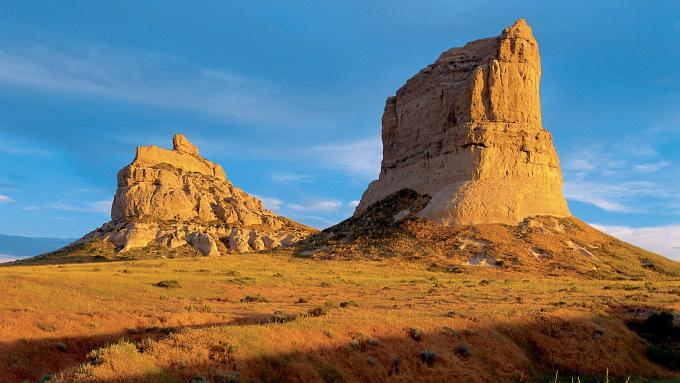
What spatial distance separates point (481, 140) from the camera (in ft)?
213

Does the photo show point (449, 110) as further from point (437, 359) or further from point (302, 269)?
point (437, 359)

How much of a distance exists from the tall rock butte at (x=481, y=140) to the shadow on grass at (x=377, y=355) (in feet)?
138

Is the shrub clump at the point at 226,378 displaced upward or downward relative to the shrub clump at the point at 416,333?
downward

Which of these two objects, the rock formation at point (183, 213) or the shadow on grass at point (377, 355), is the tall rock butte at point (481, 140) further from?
the rock formation at point (183, 213)

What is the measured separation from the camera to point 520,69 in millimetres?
70438

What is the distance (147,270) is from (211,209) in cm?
9632

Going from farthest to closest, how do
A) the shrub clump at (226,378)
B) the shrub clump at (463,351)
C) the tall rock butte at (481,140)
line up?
the tall rock butte at (481,140) < the shrub clump at (463,351) < the shrub clump at (226,378)

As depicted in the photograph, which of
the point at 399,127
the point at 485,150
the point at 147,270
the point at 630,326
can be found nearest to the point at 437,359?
the point at 630,326

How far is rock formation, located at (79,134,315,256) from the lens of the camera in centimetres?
11112

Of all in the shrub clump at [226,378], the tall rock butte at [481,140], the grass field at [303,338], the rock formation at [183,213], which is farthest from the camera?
the rock formation at [183,213]

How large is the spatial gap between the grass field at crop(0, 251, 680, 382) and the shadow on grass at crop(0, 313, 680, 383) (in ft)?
0.15

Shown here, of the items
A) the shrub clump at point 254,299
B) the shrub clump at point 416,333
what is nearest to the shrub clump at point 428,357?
the shrub clump at point 416,333

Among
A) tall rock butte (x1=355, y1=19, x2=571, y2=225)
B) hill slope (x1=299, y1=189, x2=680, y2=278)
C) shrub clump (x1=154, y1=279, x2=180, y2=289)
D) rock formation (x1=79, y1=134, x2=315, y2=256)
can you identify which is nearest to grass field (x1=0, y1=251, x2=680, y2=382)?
shrub clump (x1=154, y1=279, x2=180, y2=289)

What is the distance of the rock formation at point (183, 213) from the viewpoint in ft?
365
